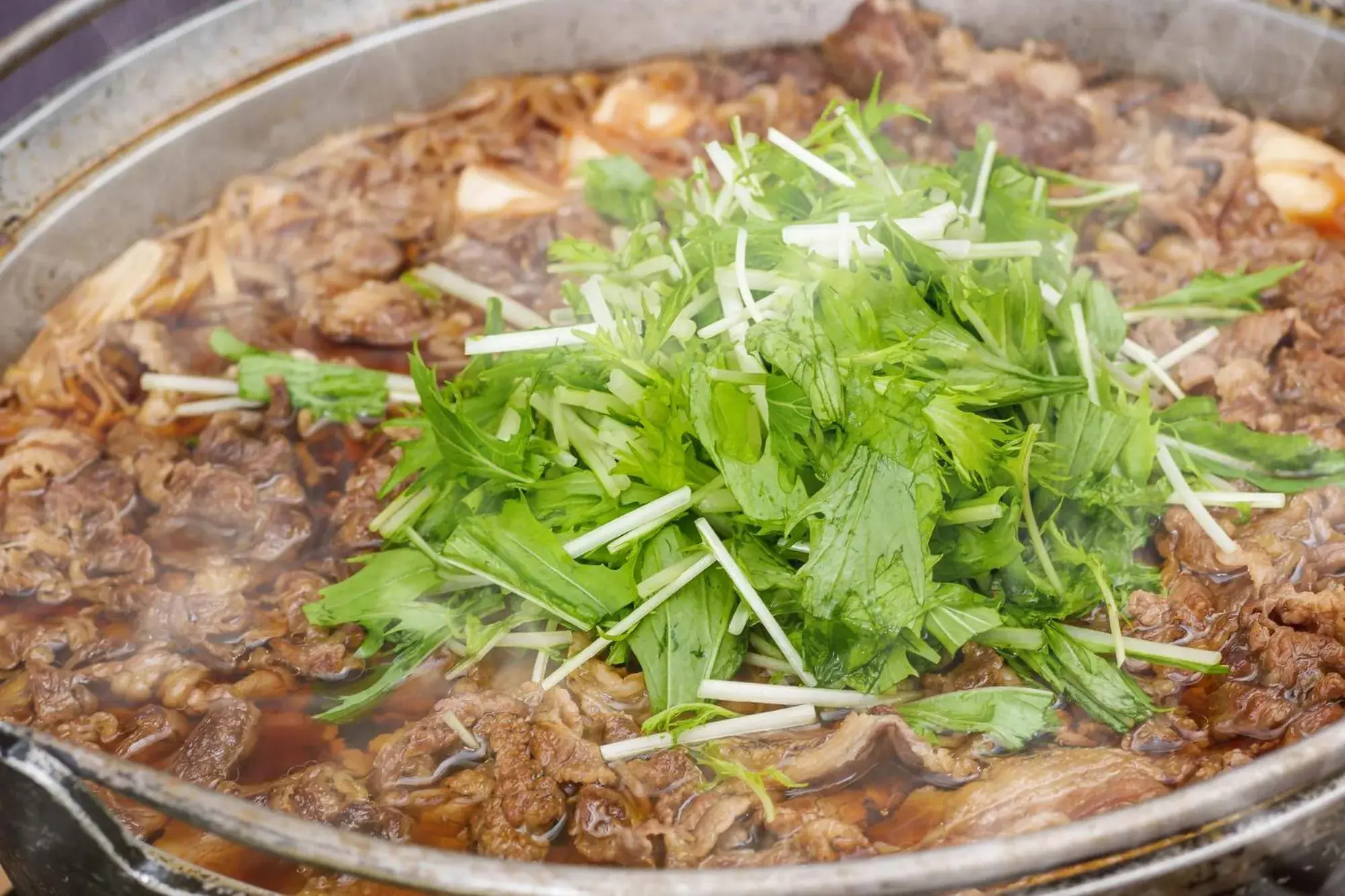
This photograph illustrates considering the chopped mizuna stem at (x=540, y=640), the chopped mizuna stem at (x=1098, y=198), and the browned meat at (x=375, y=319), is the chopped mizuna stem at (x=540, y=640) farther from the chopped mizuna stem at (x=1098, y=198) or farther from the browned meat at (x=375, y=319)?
the chopped mizuna stem at (x=1098, y=198)

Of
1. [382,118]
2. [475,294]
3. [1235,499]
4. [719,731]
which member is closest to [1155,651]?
[1235,499]

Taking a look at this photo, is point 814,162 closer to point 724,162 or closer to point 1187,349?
point 724,162

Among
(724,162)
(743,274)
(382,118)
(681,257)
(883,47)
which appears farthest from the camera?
(382,118)

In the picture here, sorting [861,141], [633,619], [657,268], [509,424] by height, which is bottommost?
[633,619]

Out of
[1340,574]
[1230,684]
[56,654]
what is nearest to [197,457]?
[56,654]

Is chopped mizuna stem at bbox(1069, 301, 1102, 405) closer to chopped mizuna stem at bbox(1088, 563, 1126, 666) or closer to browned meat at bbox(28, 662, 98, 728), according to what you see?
chopped mizuna stem at bbox(1088, 563, 1126, 666)

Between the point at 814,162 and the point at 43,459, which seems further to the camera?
the point at 43,459

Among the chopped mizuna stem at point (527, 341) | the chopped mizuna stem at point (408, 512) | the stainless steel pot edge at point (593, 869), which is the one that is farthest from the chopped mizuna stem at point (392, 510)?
the stainless steel pot edge at point (593, 869)
